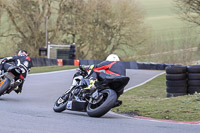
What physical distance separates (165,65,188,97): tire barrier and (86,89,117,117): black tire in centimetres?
605

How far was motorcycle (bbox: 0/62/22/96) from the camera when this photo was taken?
39.5ft

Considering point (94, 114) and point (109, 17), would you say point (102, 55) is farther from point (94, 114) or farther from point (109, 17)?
point (94, 114)

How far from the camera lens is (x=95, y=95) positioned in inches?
349

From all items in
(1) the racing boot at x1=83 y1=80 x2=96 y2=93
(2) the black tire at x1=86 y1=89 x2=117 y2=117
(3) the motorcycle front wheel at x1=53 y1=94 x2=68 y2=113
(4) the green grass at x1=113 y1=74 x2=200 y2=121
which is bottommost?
(4) the green grass at x1=113 y1=74 x2=200 y2=121

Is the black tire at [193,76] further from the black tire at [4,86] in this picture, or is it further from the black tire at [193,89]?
the black tire at [4,86]

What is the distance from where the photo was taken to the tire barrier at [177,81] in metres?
14.4

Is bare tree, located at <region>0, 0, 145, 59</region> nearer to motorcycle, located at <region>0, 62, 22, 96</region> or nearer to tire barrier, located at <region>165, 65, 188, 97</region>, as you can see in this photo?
tire barrier, located at <region>165, 65, 188, 97</region>

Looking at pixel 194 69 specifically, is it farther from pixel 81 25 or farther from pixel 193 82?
pixel 81 25

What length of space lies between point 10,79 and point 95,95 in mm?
4255

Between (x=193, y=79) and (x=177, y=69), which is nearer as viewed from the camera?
(x=193, y=79)

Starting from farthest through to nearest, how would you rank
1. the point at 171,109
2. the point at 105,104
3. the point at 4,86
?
the point at 4,86 → the point at 171,109 → the point at 105,104

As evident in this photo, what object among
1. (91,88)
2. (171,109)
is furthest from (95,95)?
(171,109)

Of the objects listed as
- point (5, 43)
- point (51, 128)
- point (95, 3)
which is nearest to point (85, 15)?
point (95, 3)

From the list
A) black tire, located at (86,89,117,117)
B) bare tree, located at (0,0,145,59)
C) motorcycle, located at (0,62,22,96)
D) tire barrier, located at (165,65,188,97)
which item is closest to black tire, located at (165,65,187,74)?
tire barrier, located at (165,65,188,97)
